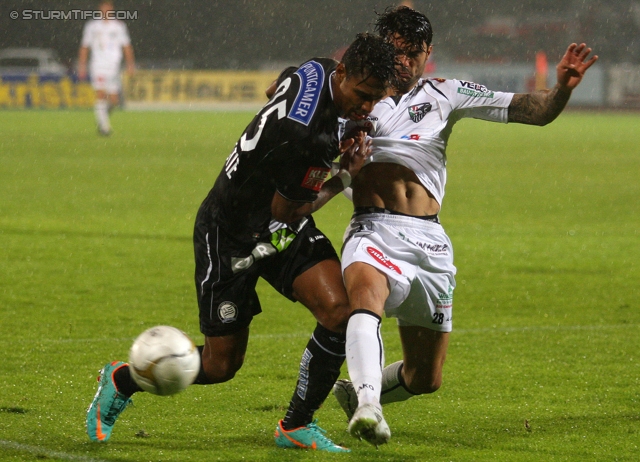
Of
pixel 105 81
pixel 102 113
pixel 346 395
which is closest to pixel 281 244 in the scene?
pixel 346 395

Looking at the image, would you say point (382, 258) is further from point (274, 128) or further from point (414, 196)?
point (274, 128)

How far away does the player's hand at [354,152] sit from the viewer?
4113 millimetres

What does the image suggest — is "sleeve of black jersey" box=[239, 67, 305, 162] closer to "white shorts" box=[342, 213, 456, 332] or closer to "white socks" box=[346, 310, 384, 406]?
"white shorts" box=[342, 213, 456, 332]

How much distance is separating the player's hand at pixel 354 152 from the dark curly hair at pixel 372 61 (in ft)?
1.20

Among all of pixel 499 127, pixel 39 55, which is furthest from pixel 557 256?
pixel 39 55

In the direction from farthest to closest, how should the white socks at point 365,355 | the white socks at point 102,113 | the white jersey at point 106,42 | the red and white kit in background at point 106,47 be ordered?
the white jersey at point 106,42, the red and white kit in background at point 106,47, the white socks at point 102,113, the white socks at point 365,355

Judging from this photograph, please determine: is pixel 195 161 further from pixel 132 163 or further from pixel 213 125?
pixel 213 125

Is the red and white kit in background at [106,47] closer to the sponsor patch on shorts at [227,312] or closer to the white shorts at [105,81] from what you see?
the white shorts at [105,81]

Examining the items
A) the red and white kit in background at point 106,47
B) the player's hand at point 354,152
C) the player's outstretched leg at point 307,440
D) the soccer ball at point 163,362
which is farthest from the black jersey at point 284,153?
the red and white kit in background at point 106,47

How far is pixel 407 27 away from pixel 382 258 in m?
0.99

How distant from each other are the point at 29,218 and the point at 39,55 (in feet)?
81.0

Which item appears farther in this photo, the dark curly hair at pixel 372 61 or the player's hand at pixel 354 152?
the player's hand at pixel 354 152

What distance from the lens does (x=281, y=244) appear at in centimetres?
424

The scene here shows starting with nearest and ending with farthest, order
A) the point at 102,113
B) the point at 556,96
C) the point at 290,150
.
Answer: the point at 290,150
the point at 556,96
the point at 102,113
